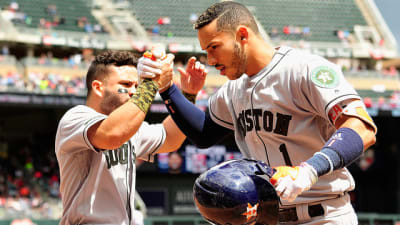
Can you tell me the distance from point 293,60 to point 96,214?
5.22 ft

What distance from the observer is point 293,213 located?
3195 mm

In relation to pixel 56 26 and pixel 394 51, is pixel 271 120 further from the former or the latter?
pixel 394 51

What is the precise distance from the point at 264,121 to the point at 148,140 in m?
1.35

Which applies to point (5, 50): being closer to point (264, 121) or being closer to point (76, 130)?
point (76, 130)

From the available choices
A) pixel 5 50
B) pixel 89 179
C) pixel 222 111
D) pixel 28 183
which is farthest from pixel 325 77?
pixel 5 50

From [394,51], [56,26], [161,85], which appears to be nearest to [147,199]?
[56,26]

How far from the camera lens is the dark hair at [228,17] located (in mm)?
3271

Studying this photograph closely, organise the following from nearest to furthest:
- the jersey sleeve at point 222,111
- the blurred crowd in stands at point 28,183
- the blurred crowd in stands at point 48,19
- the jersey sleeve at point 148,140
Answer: the jersey sleeve at point 222,111
the jersey sleeve at point 148,140
the blurred crowd in stands at point 28,183
the blurred crowd in stands at point 48,19

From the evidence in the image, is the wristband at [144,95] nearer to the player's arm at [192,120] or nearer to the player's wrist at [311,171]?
the player's arm at [192,120]

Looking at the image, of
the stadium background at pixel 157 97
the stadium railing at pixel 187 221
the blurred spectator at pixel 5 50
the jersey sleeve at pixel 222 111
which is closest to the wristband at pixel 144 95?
the jersey sleeve at pixel 222 111

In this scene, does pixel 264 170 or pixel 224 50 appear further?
pixel 224 50

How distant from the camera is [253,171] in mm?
2854

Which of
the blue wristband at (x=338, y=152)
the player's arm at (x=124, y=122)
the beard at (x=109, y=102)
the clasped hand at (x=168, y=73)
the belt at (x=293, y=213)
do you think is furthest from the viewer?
the beard at (x=109, y=102)

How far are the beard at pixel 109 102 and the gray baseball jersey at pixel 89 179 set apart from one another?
12 centimetres
